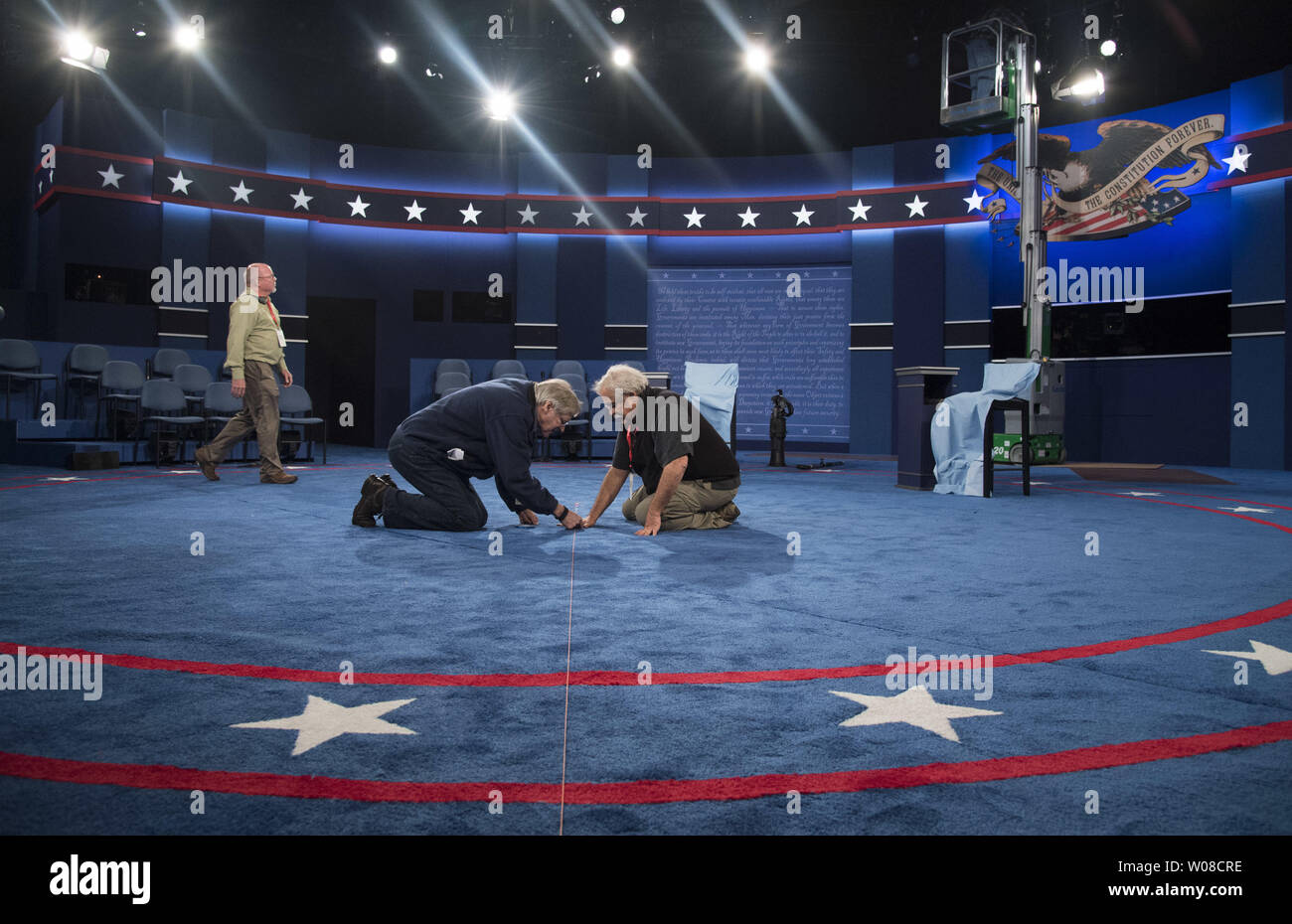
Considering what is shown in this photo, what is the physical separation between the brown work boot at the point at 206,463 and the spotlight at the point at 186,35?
7.35m

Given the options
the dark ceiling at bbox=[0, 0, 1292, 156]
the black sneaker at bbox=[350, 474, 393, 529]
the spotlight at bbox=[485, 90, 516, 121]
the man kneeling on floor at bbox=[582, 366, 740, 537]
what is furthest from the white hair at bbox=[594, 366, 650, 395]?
the spotlight at bbox=[485, 90, 516, 121]

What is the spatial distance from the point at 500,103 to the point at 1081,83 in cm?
819

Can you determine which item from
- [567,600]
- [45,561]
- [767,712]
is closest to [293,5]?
[45,561]

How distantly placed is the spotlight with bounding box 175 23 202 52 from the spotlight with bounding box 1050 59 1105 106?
37.5ft

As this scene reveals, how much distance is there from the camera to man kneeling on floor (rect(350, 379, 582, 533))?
4.34m

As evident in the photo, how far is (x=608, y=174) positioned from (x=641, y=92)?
151cm

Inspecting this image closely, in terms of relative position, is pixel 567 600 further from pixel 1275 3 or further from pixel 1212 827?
pixel 1275 3

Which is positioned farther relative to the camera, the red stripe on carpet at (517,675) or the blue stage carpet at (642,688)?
the red stripe on carpet at (517,675)

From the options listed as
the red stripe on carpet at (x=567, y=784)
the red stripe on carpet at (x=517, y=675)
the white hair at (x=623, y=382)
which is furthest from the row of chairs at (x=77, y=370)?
the red stripe on carpet at (x=567, y=784)

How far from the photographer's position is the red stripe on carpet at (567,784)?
152cm

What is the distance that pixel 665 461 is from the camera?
4.50 m

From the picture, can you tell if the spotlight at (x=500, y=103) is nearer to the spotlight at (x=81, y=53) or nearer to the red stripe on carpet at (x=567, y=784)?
the spotlight at (x=81, y=53)

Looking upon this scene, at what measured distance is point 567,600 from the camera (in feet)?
10.3

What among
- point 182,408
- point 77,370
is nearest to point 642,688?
point 182,408
